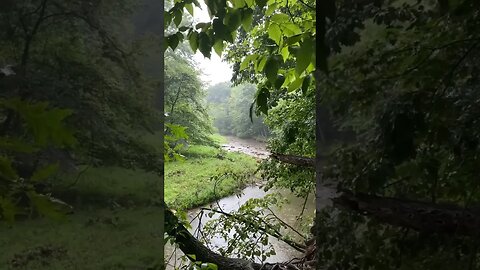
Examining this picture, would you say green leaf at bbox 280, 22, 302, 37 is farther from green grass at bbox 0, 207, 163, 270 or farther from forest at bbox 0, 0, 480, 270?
green grass at bbox 0, 207, 163, 270

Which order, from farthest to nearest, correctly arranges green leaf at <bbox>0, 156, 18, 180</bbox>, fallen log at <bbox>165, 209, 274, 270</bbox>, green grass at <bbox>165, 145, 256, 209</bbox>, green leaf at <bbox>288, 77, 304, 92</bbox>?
green grass at <bbox>165, 145, 256, 209</bbox>
fallen log at <bbox>165, 209, 274, 270</bbox>
green leaf at <bbox>288, 77, 304, 92</bbox>
green leaf at <bbox>0, 156, 18, 180</bbox>

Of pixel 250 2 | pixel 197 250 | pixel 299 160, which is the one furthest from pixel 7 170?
pixel 299 160

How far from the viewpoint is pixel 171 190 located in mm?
2420

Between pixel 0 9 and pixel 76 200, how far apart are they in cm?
28

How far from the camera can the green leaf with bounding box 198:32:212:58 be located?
958 mm

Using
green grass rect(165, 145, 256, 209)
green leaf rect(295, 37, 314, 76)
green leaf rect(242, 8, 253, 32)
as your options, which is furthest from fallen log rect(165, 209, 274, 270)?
green leaf rect(295, 37, 314, 76)

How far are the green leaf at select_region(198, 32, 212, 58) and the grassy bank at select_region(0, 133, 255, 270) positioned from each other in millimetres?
404

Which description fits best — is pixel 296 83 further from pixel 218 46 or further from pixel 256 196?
pixel 256 196

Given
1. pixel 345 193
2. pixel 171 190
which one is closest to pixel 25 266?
pixel 345 193

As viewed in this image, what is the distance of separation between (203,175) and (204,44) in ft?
5.04

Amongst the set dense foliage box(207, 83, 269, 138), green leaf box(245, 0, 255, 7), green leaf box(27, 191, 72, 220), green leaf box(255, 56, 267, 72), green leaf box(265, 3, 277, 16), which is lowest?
green leaf box(27, 191, 72, 220)

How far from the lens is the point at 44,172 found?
58cm

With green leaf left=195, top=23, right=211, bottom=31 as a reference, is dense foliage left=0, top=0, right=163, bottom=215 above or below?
below

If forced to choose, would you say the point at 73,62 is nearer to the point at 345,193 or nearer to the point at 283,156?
the point at 345,193
